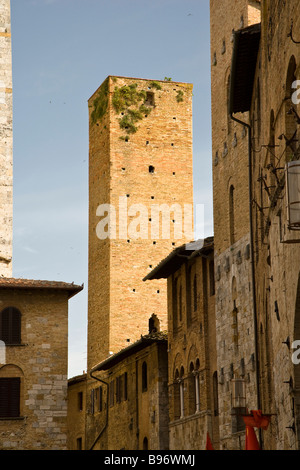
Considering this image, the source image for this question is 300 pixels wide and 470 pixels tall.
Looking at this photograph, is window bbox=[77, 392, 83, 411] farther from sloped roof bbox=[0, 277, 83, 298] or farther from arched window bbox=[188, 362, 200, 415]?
arched window bbox=[188, 362, 200, 415]

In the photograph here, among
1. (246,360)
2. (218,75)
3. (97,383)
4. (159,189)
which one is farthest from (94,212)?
(246,360)

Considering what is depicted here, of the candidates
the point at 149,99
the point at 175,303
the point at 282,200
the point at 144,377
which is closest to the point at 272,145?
the point at 282,200

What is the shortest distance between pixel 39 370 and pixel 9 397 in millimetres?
1165

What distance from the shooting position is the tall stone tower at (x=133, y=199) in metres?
37.1

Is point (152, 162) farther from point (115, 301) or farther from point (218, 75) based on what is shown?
point (218, 75)

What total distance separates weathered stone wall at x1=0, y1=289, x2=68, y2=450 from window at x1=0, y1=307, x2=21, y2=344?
0.13 metres

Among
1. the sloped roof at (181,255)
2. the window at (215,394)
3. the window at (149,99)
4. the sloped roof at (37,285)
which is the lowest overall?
the window at (215,394)

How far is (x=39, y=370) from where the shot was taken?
2686 centimetres

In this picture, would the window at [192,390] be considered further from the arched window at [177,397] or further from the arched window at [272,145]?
the arched window at [272,145]

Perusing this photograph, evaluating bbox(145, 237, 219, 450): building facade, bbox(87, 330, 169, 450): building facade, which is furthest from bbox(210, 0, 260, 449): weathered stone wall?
bbox(87, 330, 169, 450): building facade

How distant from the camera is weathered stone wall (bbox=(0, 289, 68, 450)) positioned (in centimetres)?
2611

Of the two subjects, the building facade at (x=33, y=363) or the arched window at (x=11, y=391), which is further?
the arched window at (x=11, y=391)

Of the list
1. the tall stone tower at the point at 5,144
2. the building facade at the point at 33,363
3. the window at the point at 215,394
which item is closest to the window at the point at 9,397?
the building facade at the point at 33,363

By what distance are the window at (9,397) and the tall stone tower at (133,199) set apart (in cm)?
959
